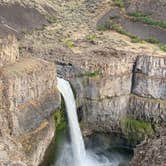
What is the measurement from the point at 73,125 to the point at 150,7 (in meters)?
18.3

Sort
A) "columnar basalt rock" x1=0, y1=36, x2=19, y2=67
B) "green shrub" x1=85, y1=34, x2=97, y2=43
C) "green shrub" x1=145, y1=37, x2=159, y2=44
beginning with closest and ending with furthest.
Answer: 1. "columnar basalt rock" x1=0, y1=36, x2=19, y2=67
2. "green shrub" x1=85, y1=34, x2=97, y2=43
3. "green shrub" x1=145, y1=37, x2=159, y2=44

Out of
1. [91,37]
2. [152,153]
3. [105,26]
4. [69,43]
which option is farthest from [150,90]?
[152,153]

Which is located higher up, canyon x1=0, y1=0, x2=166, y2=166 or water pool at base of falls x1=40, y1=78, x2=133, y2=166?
canyon x1=0, y1=0, x2=166, y2=166

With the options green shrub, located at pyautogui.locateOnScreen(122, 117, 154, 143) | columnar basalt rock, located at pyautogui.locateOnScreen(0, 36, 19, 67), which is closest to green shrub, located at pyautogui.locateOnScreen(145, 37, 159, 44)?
green shrub, located at pyautogui.locateOnScreen(122, 117, 154, 143)

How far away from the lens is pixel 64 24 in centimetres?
4303

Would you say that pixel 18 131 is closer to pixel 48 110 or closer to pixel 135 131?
pixel 48 110

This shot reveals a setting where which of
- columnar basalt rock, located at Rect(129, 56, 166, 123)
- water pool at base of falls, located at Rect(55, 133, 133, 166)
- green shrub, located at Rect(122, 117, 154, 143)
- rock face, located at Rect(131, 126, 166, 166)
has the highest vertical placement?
rock face, located at Rect(131, 126, 166, 166)

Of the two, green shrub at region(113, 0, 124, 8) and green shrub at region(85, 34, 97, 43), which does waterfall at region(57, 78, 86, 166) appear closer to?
green shrub at region(85, 34, 97, 43)

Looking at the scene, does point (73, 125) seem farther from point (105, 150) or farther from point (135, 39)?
point (135, 39)

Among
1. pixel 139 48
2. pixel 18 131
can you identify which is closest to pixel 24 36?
pixel 139 48

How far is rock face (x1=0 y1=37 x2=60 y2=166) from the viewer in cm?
2642

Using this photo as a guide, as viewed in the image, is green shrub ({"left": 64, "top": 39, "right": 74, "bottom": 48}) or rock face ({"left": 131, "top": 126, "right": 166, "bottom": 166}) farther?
green shrub ({"left": 64, "top": 39, "right": 74, "bottom": 48})

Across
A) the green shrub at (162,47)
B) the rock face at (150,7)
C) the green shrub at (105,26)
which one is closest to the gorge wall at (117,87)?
the green shrub at (162,47)

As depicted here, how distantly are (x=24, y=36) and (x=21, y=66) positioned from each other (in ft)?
30.2
